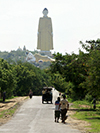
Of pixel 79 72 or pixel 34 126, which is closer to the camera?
pixel 34 126

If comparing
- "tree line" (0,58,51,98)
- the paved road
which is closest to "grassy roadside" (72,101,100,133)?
the paved road

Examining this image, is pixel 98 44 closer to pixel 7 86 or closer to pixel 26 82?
pixel 7 86

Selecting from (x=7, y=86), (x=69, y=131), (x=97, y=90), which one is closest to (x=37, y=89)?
(x=7, y=86)

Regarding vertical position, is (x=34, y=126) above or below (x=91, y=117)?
below

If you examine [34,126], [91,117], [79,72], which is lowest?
[34,126]

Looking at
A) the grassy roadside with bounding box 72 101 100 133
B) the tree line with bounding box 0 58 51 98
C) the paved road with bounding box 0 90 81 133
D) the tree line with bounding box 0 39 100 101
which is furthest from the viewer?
the tree line with bounding box 0 58 51 98

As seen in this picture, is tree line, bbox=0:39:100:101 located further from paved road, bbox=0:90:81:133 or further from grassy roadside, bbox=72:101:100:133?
paved road, bbox=0:90:81:133

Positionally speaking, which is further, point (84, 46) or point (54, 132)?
point (84, 46)

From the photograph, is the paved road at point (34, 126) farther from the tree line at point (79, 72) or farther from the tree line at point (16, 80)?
the tree line at point (16, 80)

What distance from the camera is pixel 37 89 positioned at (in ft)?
392

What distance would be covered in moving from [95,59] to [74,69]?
11.3 metres

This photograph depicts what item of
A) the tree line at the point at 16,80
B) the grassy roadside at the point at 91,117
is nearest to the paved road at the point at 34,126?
the grassy roadside at the point at 91,117

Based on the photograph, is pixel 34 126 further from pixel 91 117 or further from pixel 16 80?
pixel 16 80

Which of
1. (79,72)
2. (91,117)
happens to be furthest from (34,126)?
(79,72)
